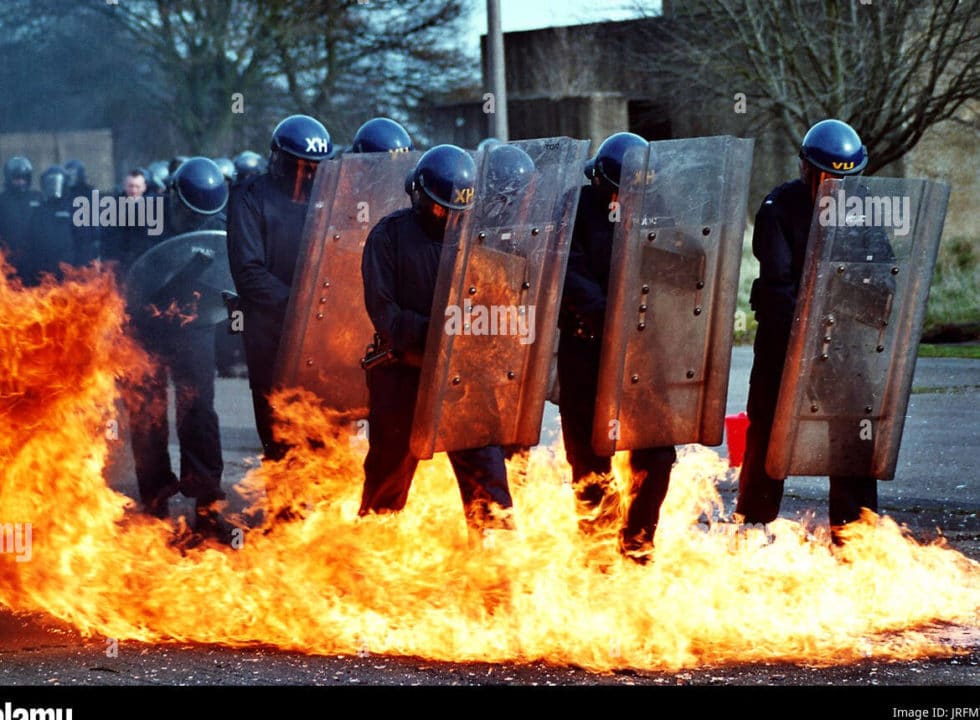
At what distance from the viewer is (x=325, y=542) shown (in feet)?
19.3

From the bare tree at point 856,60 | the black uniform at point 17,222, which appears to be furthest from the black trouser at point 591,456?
the bare tree at point 856,60

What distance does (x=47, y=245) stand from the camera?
433 inches

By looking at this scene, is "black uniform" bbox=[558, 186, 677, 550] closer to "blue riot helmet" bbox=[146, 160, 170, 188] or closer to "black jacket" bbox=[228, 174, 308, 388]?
"black jacket" bbox=[228, 174, 308, 388]

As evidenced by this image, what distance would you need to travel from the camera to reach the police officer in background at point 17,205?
11.5m

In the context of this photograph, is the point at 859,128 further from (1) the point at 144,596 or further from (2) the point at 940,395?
(1) the point at 144,596

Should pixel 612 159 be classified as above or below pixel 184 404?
above

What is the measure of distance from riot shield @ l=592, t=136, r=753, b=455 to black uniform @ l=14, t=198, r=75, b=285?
14.2 feet

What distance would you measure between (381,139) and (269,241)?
80 cm

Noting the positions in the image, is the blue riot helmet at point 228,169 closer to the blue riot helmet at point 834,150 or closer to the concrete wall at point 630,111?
the concrete wall at point 630,111

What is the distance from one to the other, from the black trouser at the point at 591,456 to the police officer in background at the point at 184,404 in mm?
1973

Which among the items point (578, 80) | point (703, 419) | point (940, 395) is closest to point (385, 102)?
point (578, 80)

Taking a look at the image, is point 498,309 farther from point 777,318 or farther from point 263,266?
point 263,266

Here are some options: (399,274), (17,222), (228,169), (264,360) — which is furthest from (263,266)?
(228,169)

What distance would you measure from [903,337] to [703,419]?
86 cm
